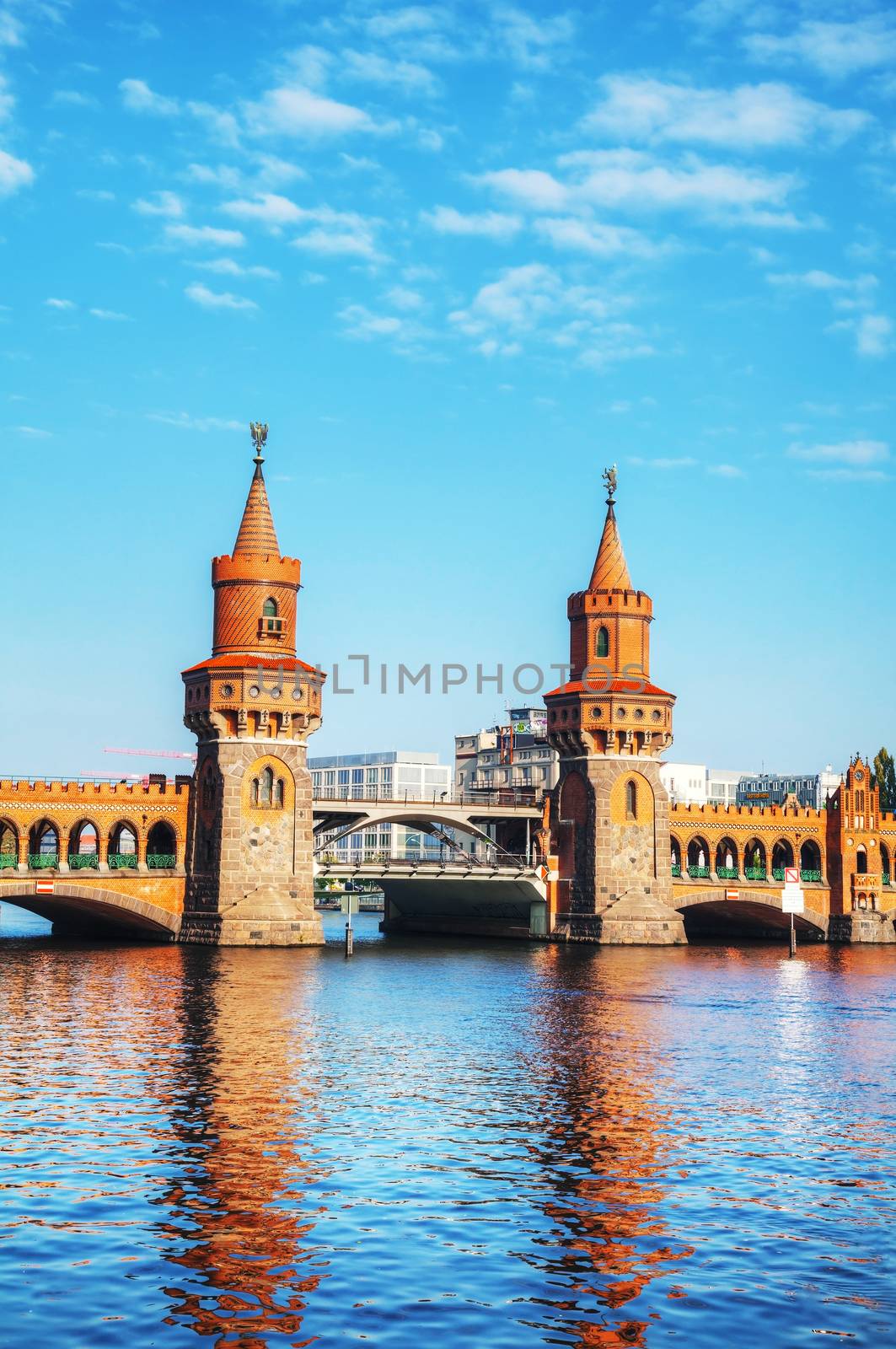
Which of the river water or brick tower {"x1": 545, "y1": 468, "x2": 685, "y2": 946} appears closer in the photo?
the river water

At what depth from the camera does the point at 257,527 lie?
100 m

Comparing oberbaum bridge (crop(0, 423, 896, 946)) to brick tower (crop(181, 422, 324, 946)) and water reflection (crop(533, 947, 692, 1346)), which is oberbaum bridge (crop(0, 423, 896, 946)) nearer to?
brick tower (crop(181, 422, 324, 946))

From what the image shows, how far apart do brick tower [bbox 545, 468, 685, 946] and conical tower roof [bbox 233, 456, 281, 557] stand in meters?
22.6

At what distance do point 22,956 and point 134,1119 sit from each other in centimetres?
5358

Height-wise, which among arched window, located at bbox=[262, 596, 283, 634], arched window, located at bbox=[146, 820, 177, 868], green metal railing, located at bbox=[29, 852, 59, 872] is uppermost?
arched window, located at bbox=[262, 596, 283, 634]

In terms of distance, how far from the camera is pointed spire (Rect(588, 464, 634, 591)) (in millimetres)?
108750

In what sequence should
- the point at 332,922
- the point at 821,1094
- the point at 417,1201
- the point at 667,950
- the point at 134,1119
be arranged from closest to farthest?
1. the point at 417,1201
2. the point at 134,1119
3. the point at 821,1094
4. the point at 667,950
5. the point at 332,922

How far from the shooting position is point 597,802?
4102 inches

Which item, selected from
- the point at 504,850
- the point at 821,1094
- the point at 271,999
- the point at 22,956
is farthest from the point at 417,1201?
the point at 504,850

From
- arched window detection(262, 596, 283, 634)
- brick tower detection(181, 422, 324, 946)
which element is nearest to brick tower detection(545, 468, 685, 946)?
brick tower detection(181, 422, 324, 946)

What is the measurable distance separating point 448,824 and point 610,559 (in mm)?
24842

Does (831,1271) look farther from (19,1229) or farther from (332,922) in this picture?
(332,922)

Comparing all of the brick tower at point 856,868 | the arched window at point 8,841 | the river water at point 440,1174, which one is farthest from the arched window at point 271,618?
the brick tower at point 856,868

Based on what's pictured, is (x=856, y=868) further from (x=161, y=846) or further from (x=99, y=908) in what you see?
(x=99, y=908)
